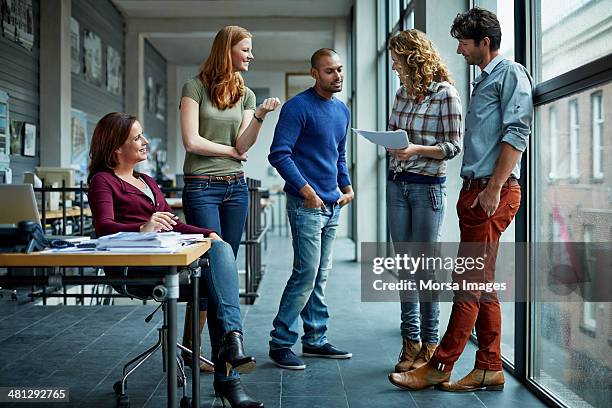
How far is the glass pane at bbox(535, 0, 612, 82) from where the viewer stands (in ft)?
6.96

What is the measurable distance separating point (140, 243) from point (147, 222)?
306mm

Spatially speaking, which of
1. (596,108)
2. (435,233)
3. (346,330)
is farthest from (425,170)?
(346,330)

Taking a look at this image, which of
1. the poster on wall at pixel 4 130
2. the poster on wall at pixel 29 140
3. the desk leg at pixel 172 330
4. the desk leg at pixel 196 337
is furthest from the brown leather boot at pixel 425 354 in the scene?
the poster on wall at pixel 29 140

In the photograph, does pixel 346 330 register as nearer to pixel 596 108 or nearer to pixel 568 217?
pixel 568 217

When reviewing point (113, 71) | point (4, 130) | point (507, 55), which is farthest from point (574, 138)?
point (113, 71)

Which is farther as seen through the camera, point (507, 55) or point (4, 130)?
point (4, 130)

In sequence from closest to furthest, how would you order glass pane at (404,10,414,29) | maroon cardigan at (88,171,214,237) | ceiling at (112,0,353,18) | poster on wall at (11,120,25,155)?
maroon cardigan at (88,171,214,237) < glass pane at (404,10,414,29) < poster on wall at (11,120,25,155) < ceiling at (112,0,353,18)

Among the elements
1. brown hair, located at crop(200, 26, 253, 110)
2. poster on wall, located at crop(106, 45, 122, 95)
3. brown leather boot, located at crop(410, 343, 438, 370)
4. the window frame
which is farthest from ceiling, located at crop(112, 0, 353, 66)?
the window frame

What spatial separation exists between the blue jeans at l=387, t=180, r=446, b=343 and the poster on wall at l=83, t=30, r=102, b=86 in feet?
23.5

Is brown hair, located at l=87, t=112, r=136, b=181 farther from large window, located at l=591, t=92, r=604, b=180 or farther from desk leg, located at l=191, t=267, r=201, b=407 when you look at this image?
large window, located at l=591, t=92, r=604, b=180

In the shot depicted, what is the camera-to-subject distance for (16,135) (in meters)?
7.31

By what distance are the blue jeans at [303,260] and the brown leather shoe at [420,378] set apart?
1.99ft

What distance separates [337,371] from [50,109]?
5983 mm

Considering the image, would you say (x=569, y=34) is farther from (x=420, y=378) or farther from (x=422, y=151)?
(x=420, y=378)
